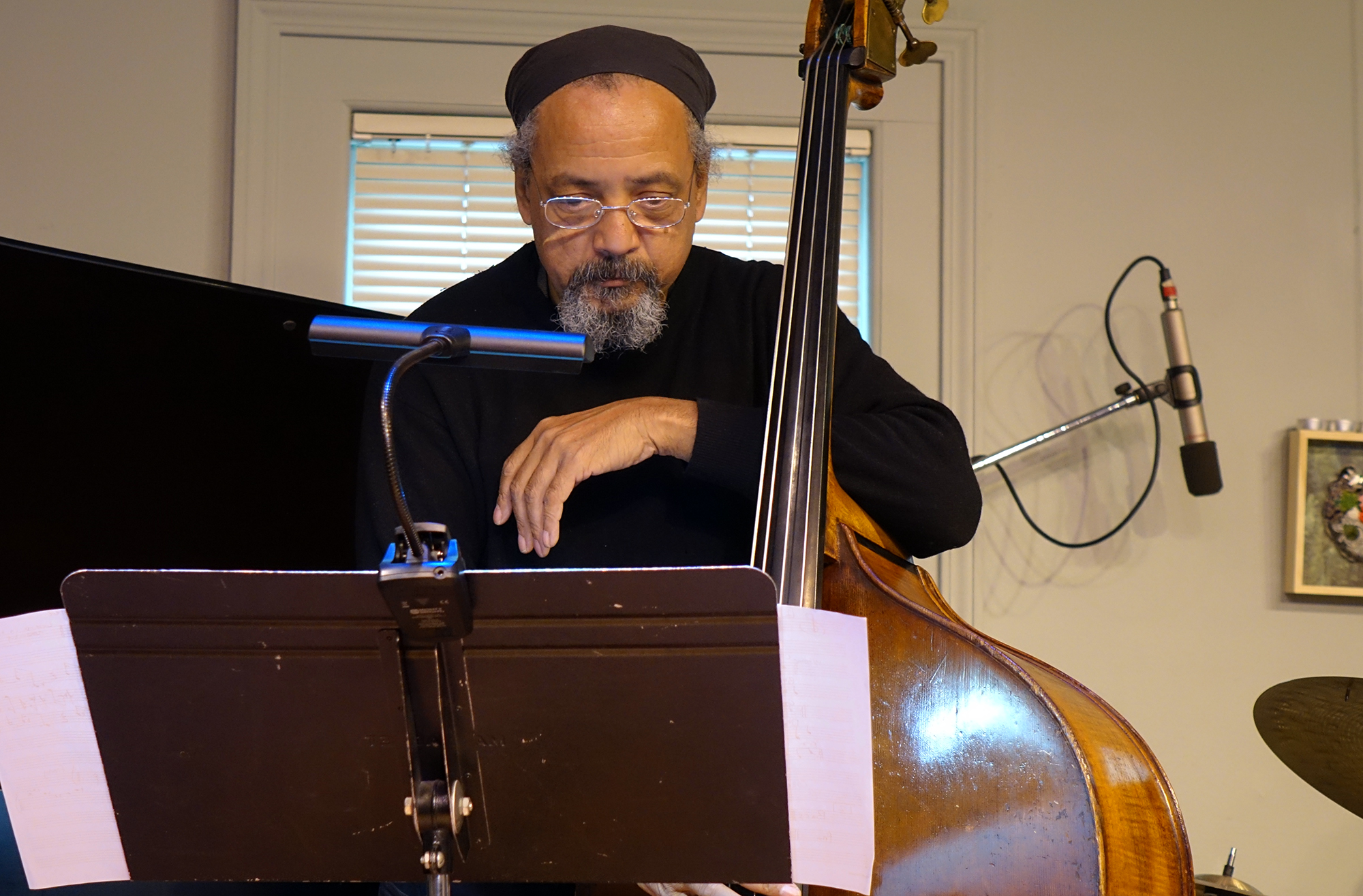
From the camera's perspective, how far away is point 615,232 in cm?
150

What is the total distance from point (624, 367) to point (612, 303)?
0.10 metres

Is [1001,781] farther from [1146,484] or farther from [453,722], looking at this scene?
[1146,484]

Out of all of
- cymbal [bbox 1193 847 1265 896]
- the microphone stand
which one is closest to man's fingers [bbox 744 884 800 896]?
cymbal [bbox 1193 847 1265 896]

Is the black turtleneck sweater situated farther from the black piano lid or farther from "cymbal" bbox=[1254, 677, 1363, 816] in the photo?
"cymbal" bbox=[1254, 677, 1363, 816]

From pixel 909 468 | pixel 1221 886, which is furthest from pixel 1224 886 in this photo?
Answer: pixel 909 468

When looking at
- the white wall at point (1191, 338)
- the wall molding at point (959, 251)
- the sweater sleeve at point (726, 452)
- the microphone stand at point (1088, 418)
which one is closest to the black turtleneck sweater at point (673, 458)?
the sweater sleeve at point (726, 452)

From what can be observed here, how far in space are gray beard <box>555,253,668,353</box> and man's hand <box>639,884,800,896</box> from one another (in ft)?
2.26

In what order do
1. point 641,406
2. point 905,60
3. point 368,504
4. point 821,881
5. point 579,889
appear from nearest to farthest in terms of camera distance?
point 821,881, point 579,889, point 641,406, point 368,504, point 905,60

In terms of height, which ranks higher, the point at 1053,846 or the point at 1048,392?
the point at 1048,392

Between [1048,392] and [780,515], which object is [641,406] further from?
[1048,392]

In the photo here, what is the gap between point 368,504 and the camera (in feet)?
4.73

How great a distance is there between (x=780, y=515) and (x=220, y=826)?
21.8 inches

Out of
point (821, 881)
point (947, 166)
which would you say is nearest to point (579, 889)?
point (821, 881)

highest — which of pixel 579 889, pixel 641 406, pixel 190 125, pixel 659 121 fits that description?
pixel 190 125
